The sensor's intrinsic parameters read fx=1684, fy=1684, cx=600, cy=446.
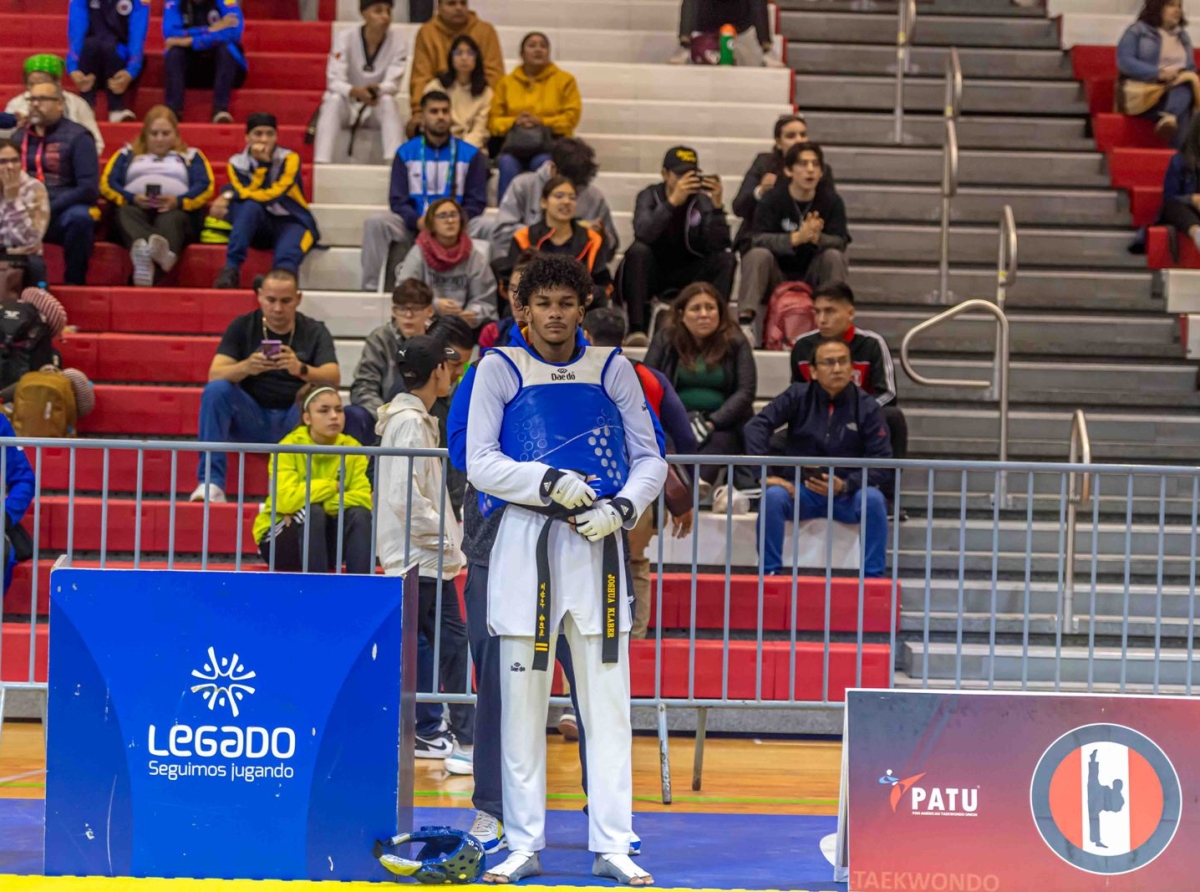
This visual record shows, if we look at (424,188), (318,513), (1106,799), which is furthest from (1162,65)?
(1106,799)

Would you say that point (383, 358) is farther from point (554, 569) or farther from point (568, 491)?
point (568, 491)

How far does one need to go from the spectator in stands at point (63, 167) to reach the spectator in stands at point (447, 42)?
A: 2455 mm

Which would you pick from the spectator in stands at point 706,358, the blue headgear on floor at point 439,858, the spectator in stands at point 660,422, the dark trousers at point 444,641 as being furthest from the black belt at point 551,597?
the spectator in stands at point 706,358

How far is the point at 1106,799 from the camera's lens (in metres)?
5.23

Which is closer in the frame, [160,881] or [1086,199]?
[160,881]

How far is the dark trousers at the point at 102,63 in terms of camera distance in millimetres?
12695

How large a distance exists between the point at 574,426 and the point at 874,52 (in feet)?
30.1

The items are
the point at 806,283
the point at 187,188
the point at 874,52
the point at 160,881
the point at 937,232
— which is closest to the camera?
the point at 160,881

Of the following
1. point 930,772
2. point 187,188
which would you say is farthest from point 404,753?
point 187,188

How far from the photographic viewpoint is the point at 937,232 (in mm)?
12383

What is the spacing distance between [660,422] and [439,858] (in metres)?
2.28

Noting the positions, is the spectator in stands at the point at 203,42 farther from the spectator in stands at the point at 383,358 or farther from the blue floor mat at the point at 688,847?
the blue floor mat at the point at 688,847

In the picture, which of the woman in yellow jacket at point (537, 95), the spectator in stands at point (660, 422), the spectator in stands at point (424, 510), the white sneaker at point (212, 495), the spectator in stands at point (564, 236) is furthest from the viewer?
the woman in yellow jacket at point (537, 95)

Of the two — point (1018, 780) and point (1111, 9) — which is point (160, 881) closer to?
point (1018, 780)
